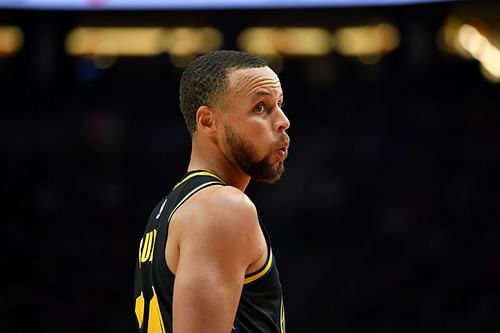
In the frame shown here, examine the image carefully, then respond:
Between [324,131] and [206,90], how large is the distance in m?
8.60

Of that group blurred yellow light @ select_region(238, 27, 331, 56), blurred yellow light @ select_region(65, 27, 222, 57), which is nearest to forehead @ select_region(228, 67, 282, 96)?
blurred yellow light @ select_region(238, 27, 331, 56)

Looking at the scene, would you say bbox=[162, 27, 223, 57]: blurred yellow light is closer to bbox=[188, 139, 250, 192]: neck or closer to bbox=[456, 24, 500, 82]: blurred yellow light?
bbox=[456, 24, 500, 82]: blurred yellow light

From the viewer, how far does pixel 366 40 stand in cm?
1061

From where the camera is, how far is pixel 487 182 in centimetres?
963

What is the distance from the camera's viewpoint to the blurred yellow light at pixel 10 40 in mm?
10719

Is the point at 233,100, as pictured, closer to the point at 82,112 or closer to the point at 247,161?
the point at 247,161

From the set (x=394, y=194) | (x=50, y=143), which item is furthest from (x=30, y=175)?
(x=394, y=194)

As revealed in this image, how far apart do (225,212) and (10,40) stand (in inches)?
380

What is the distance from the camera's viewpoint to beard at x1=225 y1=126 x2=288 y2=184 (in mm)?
2238

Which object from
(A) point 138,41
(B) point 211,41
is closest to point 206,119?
(B) point 211,41

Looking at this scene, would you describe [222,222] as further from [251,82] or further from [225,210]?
[251,82]

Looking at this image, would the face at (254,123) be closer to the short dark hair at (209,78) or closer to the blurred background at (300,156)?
the short dark hair at (209,78)

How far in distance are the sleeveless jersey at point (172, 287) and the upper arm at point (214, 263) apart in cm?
13

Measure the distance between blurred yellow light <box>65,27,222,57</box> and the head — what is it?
8362mm
